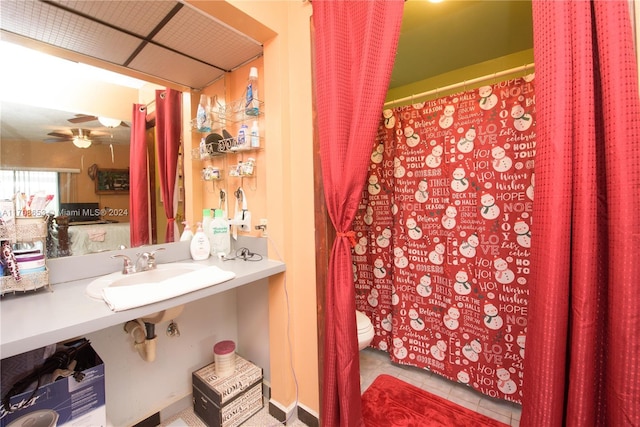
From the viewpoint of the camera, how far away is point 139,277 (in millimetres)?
1221

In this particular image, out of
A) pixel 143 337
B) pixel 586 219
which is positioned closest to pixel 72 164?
pixel 143 337

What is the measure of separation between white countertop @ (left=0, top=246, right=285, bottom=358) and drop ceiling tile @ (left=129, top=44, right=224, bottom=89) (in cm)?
115

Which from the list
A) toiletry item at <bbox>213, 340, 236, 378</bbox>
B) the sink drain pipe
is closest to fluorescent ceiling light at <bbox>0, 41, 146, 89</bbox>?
the sink drain pipe

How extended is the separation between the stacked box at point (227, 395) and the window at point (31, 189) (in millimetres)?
1118

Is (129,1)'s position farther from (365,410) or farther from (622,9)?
(365,410)

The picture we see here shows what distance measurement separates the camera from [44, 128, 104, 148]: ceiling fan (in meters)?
1.16

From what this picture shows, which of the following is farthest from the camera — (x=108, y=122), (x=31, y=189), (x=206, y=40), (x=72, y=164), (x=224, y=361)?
(x=224, y=361)

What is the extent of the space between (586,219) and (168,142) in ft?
6.17

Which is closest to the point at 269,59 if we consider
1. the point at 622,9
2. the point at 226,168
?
the point at 226,168

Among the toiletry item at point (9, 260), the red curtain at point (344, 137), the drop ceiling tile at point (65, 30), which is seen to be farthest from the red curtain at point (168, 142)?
the red curtain at point (344, 137)

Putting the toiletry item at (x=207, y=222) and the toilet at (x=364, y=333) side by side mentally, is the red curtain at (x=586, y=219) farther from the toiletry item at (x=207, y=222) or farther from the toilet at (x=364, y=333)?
the toiletry item at (x=207, y=222)

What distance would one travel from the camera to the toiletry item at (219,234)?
155cm

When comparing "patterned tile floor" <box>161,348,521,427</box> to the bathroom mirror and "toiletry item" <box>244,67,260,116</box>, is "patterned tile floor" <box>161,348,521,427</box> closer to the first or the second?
the bathroom mirror

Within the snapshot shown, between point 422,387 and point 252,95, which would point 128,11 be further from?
point 422,387
